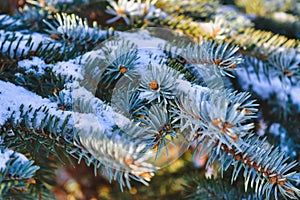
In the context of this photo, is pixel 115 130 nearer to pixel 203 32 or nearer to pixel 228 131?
pixel 228 131

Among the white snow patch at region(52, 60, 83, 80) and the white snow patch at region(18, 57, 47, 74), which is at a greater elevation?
the white snow patch at region(52, 60, 83, 80)

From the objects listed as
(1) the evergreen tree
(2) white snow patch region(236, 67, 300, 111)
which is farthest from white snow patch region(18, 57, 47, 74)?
(2) white snow patch region(236, 67, 300, 111)

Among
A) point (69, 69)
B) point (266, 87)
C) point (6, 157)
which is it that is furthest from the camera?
point (266, 87)

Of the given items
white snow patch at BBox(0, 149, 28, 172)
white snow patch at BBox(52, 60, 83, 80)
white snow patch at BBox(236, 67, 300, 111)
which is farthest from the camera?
white snow patch at BBox(236, 67, 300, 111)

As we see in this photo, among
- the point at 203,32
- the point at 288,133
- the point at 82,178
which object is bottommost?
the point at 82,178

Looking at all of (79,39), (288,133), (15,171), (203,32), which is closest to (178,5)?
(203,32)

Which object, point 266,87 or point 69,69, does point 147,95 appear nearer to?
point 69,69

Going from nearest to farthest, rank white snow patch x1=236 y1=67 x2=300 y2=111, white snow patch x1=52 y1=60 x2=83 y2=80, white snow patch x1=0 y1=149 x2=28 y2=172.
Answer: white snow patch x1=0 y1=149 x2=28 y2=172 → white snow patch x1=52 y1=60 x2=83 y2=80 → white snow patch x1=236 y1=67 x2=300 y2=111

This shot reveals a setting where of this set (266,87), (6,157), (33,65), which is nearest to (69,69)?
(33,65)

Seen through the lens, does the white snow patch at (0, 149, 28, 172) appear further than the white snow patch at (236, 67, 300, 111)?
No

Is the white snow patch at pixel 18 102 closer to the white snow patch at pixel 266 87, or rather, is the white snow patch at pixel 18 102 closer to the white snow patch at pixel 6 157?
the white snow patch at pixel 6 157

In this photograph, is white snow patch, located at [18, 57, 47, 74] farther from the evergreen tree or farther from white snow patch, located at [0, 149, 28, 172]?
white snow patch, located at [0, 149, 28, 172]
